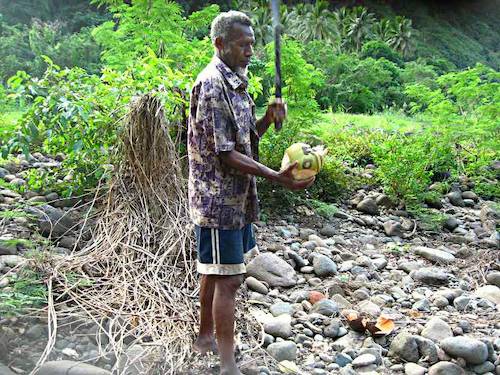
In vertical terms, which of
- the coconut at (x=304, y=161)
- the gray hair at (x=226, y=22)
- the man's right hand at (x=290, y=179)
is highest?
the gray hair at (x=226, y=22)

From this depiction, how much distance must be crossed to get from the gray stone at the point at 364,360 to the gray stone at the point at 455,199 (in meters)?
3.88

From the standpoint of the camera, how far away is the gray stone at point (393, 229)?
555cm

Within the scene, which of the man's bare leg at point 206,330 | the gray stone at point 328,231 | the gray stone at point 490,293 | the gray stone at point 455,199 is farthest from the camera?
the gray stone at point 455,199

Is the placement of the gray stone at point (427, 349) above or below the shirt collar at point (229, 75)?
below

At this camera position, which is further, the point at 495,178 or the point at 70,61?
the point at 70,61

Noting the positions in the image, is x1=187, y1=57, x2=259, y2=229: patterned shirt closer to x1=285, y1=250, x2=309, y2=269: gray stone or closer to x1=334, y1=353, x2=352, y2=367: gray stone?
x1=334, y1=353, x2=352, y2=367: gray stone

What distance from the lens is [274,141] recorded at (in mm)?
5684

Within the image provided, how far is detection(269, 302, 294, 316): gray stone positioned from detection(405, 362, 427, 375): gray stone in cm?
79

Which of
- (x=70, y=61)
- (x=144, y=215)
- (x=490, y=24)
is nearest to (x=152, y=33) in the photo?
(x=144, y=215)

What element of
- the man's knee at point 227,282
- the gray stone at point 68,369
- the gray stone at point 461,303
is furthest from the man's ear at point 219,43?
the gray stone at point 461,303

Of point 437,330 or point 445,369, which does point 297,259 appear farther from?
point 445,369

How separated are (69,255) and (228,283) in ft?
4.94

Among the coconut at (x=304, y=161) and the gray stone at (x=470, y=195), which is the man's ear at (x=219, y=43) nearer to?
the coconut at (x=304, y=161)

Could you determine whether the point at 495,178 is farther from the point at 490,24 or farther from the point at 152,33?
the point at 490,24
